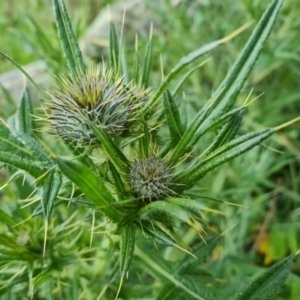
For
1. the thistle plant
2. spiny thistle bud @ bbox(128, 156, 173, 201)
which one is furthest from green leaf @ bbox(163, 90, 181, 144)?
spiny thistle bud @ bbox(128, 156, 173, 201)

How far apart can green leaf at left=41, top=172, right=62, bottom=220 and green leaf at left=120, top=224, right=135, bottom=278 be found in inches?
5.7

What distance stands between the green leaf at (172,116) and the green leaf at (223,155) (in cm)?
12

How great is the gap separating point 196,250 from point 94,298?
32 cm

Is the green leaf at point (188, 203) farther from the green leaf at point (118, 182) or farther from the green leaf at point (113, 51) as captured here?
the green leaf at point (113, 51)

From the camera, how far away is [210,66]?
2512 mm

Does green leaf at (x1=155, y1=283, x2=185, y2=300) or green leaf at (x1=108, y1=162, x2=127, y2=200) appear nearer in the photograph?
green leaf at (x1=108, y1=162, x2=127, y2=200)

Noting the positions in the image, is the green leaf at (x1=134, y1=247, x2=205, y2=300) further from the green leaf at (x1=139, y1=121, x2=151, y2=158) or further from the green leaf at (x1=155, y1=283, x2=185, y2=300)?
the green leaf at (x1=139, y1=121, x2=151, y2=158)

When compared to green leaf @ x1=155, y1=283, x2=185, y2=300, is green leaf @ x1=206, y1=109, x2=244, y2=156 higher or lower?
higher

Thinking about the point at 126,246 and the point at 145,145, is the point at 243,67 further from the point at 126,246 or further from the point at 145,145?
the point at 126,246

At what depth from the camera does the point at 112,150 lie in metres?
0.96

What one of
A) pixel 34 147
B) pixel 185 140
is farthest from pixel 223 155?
pixel 34 147

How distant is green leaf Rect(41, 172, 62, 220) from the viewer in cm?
97

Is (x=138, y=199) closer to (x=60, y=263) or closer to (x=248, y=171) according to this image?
(x=60, y=263)

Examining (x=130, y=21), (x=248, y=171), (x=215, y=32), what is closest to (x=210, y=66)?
(x=215, y=32)
